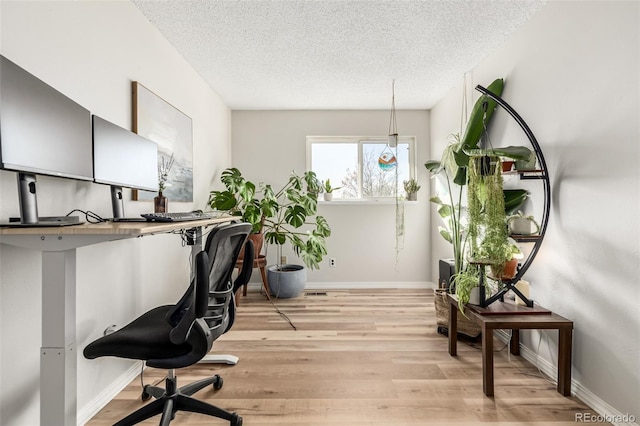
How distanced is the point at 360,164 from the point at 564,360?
299 cm

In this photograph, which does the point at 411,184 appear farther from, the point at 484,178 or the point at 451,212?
the point at 484,178

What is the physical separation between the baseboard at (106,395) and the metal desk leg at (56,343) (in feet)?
2.20

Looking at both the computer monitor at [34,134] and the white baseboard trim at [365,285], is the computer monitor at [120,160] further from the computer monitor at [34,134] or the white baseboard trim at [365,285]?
the white baseboard trim at [365,285]

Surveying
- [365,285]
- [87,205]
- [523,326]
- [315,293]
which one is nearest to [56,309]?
[87,205]

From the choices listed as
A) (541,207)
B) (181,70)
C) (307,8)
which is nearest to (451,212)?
(541,207)

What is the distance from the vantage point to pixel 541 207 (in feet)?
6.89

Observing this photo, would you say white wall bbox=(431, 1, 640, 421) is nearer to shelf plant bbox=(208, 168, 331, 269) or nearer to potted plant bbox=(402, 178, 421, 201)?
potted plant bbox=(402, 178, 421, 201)

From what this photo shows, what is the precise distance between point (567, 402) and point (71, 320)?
235cm

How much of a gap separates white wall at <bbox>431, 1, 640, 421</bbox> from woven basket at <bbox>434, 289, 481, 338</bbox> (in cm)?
38

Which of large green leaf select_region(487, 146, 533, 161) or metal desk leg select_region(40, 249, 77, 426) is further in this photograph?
large green leaf select_region(487, 146, 533, 161)

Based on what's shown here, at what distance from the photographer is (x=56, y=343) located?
3.41ft

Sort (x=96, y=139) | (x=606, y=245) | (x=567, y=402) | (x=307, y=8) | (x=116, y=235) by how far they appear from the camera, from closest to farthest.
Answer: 1. (x=116, y=235)
2. (x=96, y=139)
3. (x=606, y=245)
4. (x=567, y=402)
5. (x=307, y=8)

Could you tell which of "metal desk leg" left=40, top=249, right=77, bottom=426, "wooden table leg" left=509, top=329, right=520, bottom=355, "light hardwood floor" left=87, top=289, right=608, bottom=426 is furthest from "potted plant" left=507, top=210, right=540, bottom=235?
"metal desk leg" left=40, top=249, right=77, bottom=426

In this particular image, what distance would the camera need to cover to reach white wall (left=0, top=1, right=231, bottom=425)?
4.09 feet
